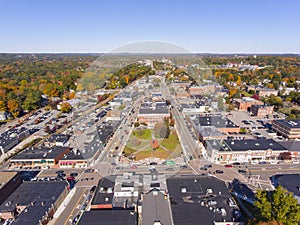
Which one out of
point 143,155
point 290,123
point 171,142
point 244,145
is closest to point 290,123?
point 290,123

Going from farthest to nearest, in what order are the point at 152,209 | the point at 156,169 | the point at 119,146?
the point at 119,146
the point at 156,169
the point at 152,209

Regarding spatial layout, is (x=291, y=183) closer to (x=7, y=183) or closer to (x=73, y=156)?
(x=73, y=156)

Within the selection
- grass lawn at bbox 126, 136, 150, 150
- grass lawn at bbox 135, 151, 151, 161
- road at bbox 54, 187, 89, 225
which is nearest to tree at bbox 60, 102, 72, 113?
grass lawn at bbox 126, 136, 150, 150

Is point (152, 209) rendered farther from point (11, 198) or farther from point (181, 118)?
point (181, 118)

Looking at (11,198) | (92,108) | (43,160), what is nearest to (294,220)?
(11,198)

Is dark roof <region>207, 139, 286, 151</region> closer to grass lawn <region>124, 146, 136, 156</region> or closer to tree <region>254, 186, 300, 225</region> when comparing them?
grass lawn <region>124, 146, 136, 156</region>

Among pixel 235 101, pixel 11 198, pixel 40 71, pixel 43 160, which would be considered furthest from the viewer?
pixel 40 71

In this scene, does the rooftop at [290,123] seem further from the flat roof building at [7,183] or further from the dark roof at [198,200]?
the flat roof building at [7,183]
